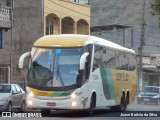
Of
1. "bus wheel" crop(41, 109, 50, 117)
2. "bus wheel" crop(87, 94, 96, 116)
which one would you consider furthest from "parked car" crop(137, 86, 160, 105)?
"bus wheel" crop(41, 109, 50, 117)

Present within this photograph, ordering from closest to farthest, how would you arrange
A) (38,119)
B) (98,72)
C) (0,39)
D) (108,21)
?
1. (38,119)
2. (98,72)
3. (0,39)
4. (108,21)

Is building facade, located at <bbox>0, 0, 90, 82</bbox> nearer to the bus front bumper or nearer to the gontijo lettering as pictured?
the gontijo lettering

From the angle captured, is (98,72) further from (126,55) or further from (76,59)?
→ (126,55)

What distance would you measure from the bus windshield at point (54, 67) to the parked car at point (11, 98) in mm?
3072

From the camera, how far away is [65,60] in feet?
70.4

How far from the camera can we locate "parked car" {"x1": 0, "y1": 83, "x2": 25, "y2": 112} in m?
24.0

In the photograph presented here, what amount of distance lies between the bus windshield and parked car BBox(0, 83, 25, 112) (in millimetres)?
3072

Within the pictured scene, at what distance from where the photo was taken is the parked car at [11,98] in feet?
78.7

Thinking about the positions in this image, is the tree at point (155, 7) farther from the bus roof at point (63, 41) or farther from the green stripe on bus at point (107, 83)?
the green stripe on bus at point (107, 83)

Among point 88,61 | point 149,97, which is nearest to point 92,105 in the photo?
point 88,61

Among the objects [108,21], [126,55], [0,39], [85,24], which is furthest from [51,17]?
[108,21]

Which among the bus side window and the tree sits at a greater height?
the tree

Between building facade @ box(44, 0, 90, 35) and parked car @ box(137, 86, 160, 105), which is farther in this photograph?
building facade @ box(44, 0, 90, 35)

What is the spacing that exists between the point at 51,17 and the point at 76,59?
29366 millimetres
